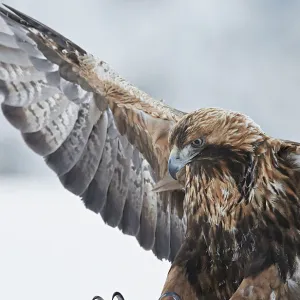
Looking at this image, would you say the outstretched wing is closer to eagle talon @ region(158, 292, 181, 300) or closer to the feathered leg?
the feathered leg

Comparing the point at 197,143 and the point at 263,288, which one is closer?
the point at 263,288

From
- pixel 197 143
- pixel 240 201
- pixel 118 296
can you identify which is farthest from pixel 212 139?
pixel 118 296

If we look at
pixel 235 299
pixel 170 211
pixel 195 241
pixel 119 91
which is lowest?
pixel 235 299

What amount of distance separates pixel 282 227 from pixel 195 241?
421 mm

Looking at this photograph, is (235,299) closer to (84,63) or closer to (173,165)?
(173,165)

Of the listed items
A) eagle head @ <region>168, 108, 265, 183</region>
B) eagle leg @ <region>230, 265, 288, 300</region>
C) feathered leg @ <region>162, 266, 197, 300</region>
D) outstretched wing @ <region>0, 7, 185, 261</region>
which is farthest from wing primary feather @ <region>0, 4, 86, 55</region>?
eagle leg @ <region>230, 265, 288, 300</region>

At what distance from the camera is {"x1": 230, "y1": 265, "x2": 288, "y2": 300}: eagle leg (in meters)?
2.76

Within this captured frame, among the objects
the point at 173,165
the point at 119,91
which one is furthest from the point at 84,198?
the point at 173,165

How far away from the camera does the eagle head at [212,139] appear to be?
2929 millimetres

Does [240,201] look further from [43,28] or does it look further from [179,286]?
[43,28]

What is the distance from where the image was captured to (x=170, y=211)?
3.68m

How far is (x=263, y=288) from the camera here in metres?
2.77

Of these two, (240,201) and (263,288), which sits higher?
(240,201)

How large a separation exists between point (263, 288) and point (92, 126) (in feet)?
4.25
